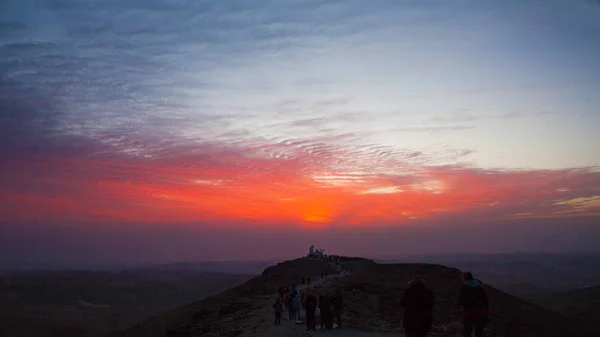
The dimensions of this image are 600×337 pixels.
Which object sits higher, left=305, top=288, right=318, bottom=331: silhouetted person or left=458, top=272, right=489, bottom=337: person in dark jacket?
left=458, top=272, right=489, bottom=337: person in dark jacket

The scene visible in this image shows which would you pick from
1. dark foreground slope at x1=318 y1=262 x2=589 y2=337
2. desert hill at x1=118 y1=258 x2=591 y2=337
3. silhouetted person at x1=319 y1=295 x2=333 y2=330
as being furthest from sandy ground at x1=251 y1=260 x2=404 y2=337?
dark foreground slope at x1=318 y1=262 x2=589 y2=337

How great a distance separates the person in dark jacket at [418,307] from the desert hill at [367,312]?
26.4 ft

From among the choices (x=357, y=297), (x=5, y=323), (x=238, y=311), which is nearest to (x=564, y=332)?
(x=357, y=297)

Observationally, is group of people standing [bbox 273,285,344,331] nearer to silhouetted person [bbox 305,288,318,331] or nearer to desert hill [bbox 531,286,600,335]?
silhouetted person [bbox 305,288,318,331]

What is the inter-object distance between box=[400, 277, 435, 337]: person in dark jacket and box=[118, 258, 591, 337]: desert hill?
8.06 metres

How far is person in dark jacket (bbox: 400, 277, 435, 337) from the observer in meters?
11.8

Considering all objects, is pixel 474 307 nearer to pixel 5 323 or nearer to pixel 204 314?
pixel 204 314

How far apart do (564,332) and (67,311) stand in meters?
104

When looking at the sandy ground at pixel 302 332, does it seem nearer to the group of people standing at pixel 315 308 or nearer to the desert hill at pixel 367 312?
the desert hill at pixel 367 312

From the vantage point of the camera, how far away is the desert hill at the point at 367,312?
27.6 metres

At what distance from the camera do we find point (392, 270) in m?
57.5

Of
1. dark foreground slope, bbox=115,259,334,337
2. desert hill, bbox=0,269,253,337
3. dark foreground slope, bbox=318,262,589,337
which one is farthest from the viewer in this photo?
desert hill, bbox=0,269,253,337

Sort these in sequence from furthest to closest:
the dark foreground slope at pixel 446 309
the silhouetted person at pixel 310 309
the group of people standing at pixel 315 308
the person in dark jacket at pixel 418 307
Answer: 1. the dark foreground slope at pixel 446 309
2. the group of people standing at pixel 315 308
3. the silhouetted person at pixel 310 309
4. the person in dark jacket at pixel 418 307

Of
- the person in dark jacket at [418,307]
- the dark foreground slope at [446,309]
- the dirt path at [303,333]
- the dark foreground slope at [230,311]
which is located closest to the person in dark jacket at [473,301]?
the person in dark jacket at [418,307]
